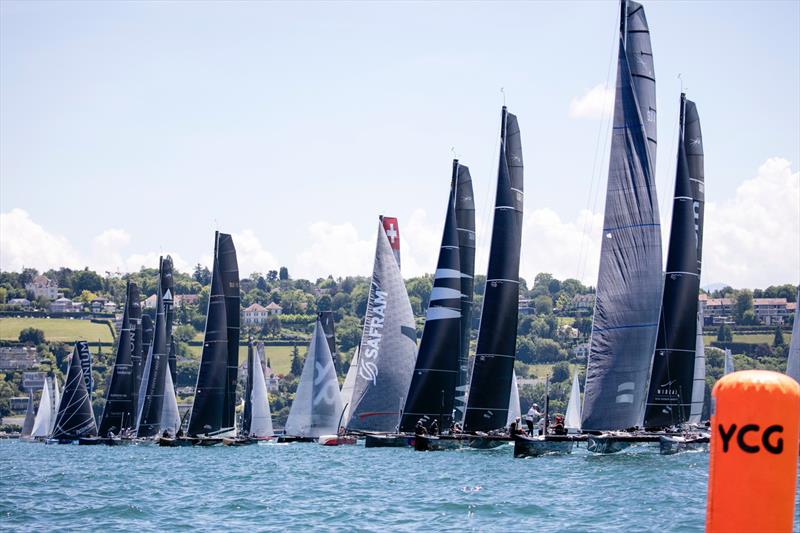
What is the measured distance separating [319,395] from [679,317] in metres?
32.2

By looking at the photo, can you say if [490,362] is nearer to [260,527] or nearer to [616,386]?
[616,386]

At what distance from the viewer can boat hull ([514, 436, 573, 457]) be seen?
39.7 metres

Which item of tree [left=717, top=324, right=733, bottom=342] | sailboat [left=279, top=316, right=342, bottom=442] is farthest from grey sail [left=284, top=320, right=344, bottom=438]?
tree [left=717, top=324, right=733, bottom=342]

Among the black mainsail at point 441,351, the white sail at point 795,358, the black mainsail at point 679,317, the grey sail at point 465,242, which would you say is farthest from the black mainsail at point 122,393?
the white sail at point 795,358

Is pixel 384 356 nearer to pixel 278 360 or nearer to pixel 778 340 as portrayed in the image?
pixel 778 340

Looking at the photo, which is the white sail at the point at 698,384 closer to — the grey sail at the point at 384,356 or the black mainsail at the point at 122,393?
the grey sail at the point at 384,356

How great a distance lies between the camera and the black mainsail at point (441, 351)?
4931cm

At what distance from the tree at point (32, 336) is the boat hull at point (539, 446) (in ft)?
550

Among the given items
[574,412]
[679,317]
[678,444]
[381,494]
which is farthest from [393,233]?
[381,494]

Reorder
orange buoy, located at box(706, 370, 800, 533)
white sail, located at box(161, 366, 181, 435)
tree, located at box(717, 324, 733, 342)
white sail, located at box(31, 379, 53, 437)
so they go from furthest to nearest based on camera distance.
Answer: tree, located at box(717, 324, 733, 342) < white sail, located at box(31, 379, 53, 437) < white sail, located at box(161, 366, 181, 435) < orange buoy, located at box(706, 370, 800, 533)

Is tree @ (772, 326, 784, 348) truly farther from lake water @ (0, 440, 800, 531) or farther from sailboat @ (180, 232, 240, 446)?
lake water @ (0, 440, 800, 531)

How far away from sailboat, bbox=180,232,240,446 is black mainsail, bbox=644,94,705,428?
2769cm

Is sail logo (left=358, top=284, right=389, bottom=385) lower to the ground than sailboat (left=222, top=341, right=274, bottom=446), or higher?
higher

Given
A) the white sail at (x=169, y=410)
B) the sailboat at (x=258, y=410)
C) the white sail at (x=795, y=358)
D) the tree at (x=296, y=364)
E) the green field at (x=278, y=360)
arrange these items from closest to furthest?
the white sail at (x=795, y=358) < the white sail at (x=169, y=410) < the sailboat at (x=258, y=410) < the tree at (x=296, y=364) < the green field at (x=278, y=360)
